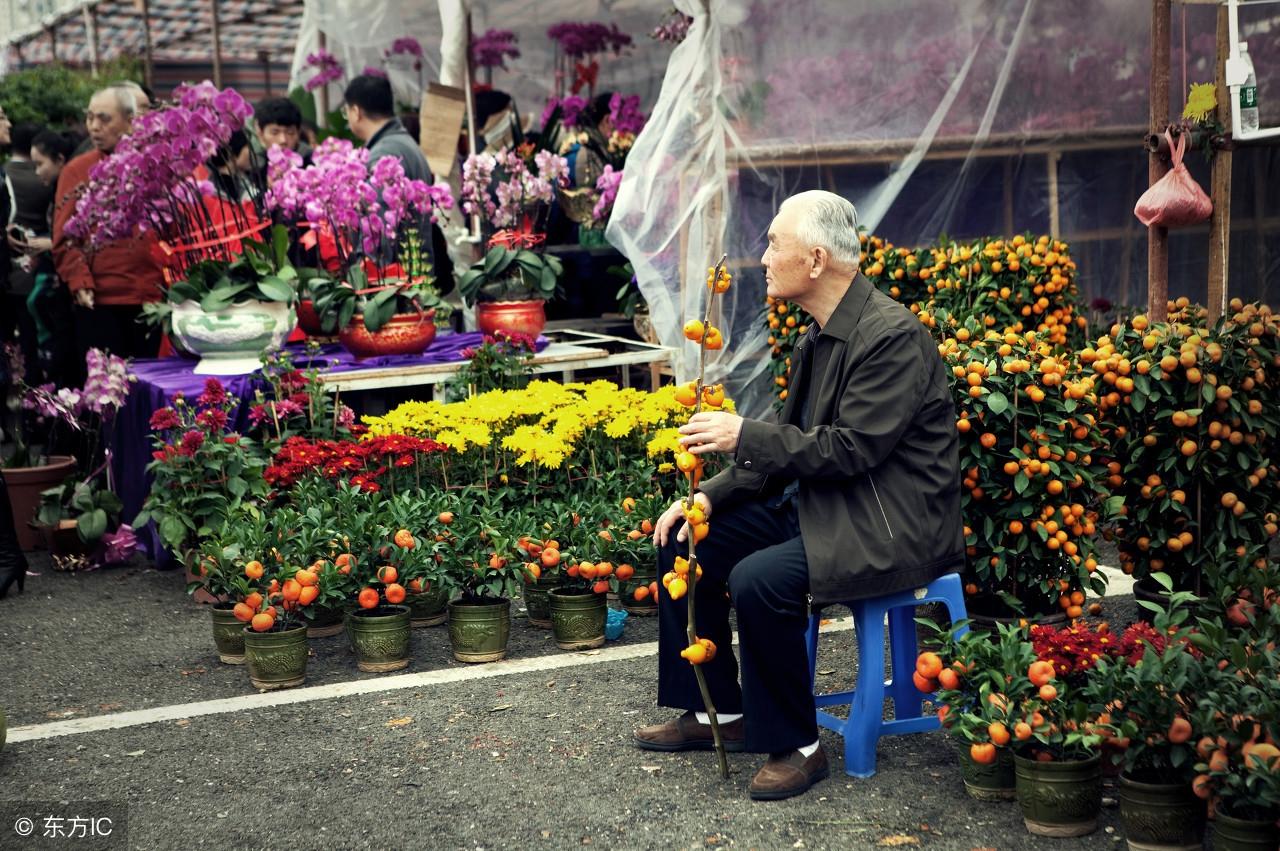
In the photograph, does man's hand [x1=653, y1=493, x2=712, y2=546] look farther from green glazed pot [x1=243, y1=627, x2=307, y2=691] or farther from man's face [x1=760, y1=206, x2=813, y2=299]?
green glazed pot [x1=243, y1=627, x2=307, y2=691]

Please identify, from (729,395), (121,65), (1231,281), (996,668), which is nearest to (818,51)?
(729,395)

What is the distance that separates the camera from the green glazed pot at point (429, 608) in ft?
16.1

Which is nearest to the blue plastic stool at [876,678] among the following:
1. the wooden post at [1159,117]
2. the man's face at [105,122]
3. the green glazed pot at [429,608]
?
the green glazed pot at [429,608]

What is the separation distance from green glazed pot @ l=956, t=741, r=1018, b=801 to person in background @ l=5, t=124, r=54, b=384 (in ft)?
20.2

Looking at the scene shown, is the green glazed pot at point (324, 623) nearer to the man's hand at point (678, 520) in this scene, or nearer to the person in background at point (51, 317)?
the man's hand at point (678, 520)

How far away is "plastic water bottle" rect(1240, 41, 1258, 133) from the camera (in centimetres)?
480

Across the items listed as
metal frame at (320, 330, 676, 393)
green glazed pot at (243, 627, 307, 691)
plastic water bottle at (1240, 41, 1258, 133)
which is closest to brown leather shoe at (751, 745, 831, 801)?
green glazed pot at (243, 627, 307, 691)

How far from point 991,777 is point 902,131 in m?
4.21

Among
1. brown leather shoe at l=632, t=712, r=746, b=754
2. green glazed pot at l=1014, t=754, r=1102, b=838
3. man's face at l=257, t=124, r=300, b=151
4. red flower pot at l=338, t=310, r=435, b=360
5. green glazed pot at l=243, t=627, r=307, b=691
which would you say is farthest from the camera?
man's face at l=257, t=124, r=300, b=151

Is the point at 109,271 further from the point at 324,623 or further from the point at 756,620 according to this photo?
the point at 756,620

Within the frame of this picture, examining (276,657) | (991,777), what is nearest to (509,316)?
(276,657)

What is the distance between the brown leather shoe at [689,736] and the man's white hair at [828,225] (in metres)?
1.28

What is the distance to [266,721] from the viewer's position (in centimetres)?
409

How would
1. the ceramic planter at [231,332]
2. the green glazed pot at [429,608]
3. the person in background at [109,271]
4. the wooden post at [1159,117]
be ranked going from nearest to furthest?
Result: 1. the wooden post at [1159,117]
2. the green glazed pot at [429,608]
3. the ceramic planter at [231,332]
4. the person in background at [109,271]
